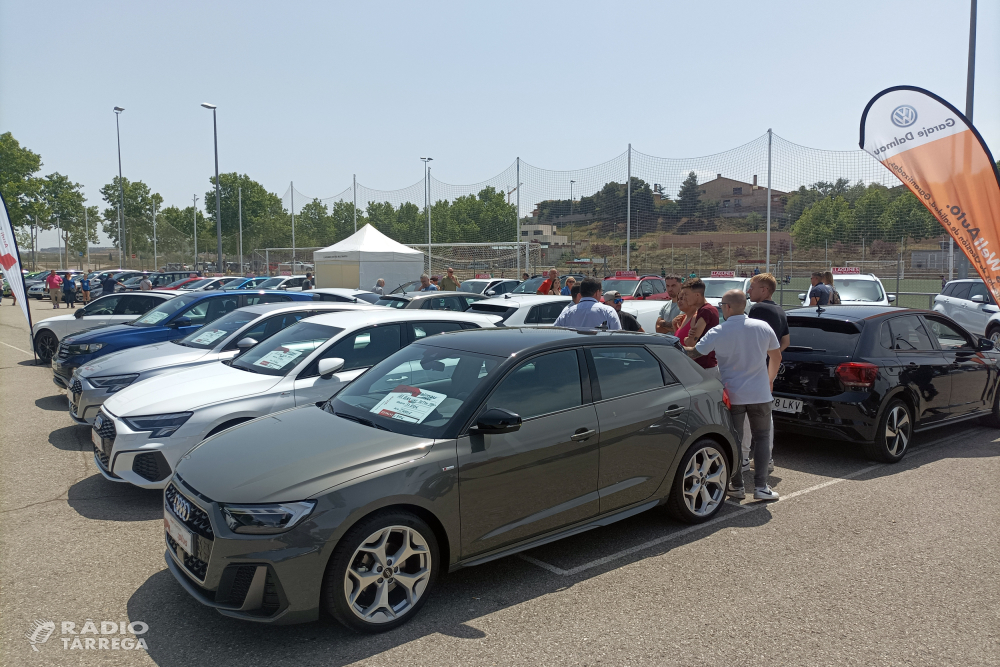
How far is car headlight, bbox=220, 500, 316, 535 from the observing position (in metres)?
3.40

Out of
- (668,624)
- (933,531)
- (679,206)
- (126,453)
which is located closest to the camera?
(668,624)

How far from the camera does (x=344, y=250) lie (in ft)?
94.1

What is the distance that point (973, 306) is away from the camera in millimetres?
16172

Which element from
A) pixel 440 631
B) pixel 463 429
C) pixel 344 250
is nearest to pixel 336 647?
pixel 440 631

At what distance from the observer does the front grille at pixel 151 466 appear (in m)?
5.50

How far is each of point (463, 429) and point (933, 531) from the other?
3.68 m

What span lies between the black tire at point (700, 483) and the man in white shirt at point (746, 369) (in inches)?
9.6

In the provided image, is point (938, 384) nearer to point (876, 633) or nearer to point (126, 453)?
point (876, 633)

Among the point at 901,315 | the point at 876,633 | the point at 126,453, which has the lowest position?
the point at 876,633

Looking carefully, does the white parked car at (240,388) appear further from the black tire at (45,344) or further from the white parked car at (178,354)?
the black tire at (45,344)

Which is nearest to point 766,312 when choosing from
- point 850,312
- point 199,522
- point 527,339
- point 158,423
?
point 850,312

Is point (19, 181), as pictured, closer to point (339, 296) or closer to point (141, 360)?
point (339, 296)

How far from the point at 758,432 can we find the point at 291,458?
3.81 metres

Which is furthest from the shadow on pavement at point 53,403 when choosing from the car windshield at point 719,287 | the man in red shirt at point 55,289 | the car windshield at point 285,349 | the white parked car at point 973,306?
the man in red shirt at point 55,289
